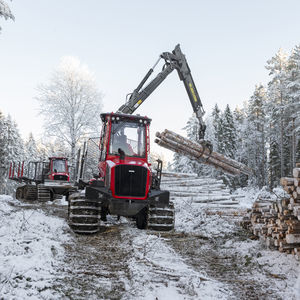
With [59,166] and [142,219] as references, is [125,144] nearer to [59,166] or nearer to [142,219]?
[142,219]

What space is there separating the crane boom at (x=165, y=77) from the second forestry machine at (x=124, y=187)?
4.10 metres

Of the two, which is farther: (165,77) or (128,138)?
(165,77)

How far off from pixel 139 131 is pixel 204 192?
19.6 feet

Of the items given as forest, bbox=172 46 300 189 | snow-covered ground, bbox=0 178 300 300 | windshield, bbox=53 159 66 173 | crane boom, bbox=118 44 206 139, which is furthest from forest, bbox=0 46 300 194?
snow-covered ground, bbox=0 178 300 300

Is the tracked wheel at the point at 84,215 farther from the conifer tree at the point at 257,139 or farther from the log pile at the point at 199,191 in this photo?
the conifer tree at the point at 257,139

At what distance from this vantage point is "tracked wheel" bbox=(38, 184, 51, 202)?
15.9 meters

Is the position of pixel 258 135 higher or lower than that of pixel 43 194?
higher

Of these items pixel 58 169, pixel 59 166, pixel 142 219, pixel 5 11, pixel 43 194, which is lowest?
pixel 142 219

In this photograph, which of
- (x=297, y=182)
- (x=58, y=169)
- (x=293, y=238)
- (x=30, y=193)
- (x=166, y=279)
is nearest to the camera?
(x=166, y=279)

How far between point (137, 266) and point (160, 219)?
11.4ft

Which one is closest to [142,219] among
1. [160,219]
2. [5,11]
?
[160,219]

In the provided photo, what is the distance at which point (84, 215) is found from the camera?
7.38 meters

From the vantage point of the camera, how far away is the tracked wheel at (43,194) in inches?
626

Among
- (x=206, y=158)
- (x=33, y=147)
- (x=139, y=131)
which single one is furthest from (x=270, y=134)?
(x=33, y=147)
